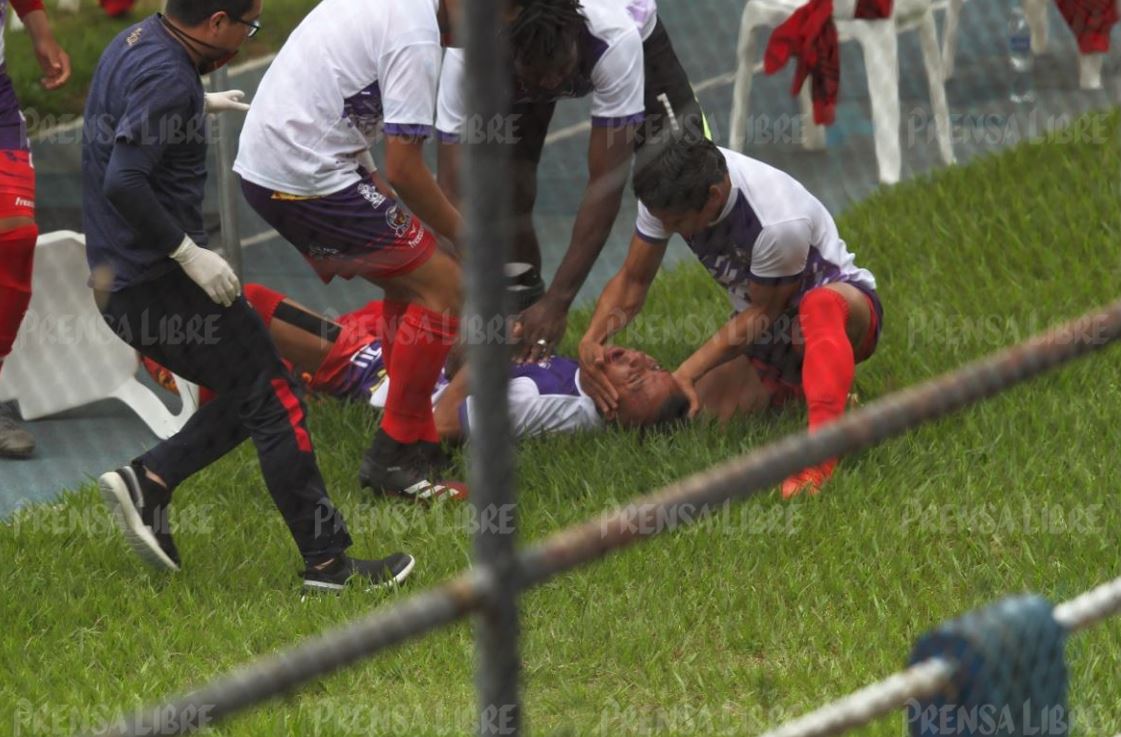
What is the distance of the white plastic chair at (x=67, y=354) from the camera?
586 cm

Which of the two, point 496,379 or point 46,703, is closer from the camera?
point 496,379

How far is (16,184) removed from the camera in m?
4.95

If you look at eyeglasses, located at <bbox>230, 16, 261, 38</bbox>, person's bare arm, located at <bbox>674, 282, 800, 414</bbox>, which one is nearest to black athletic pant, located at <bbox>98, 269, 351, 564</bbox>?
eyeglasses, located at <bbox>230, 16, 261, 38</bbox>

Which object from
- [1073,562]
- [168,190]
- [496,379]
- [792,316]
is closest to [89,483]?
[168,190]

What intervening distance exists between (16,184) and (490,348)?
150 inches

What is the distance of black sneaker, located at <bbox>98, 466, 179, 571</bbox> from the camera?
4.27m

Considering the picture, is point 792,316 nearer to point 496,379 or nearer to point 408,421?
point 408,421

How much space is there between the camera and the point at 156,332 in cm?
417

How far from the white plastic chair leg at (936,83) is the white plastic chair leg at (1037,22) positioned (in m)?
1.83

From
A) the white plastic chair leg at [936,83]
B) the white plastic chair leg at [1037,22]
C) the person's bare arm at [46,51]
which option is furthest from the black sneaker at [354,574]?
the white plastic chair leg at [1037,22]

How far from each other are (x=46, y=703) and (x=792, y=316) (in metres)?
2.58

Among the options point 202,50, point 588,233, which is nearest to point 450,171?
point 588,233

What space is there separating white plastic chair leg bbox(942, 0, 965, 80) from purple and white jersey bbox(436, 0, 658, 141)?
4374 millimetres

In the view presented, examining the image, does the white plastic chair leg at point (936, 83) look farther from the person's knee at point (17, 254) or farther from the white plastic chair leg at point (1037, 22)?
the person's knee at point (17, 254)
